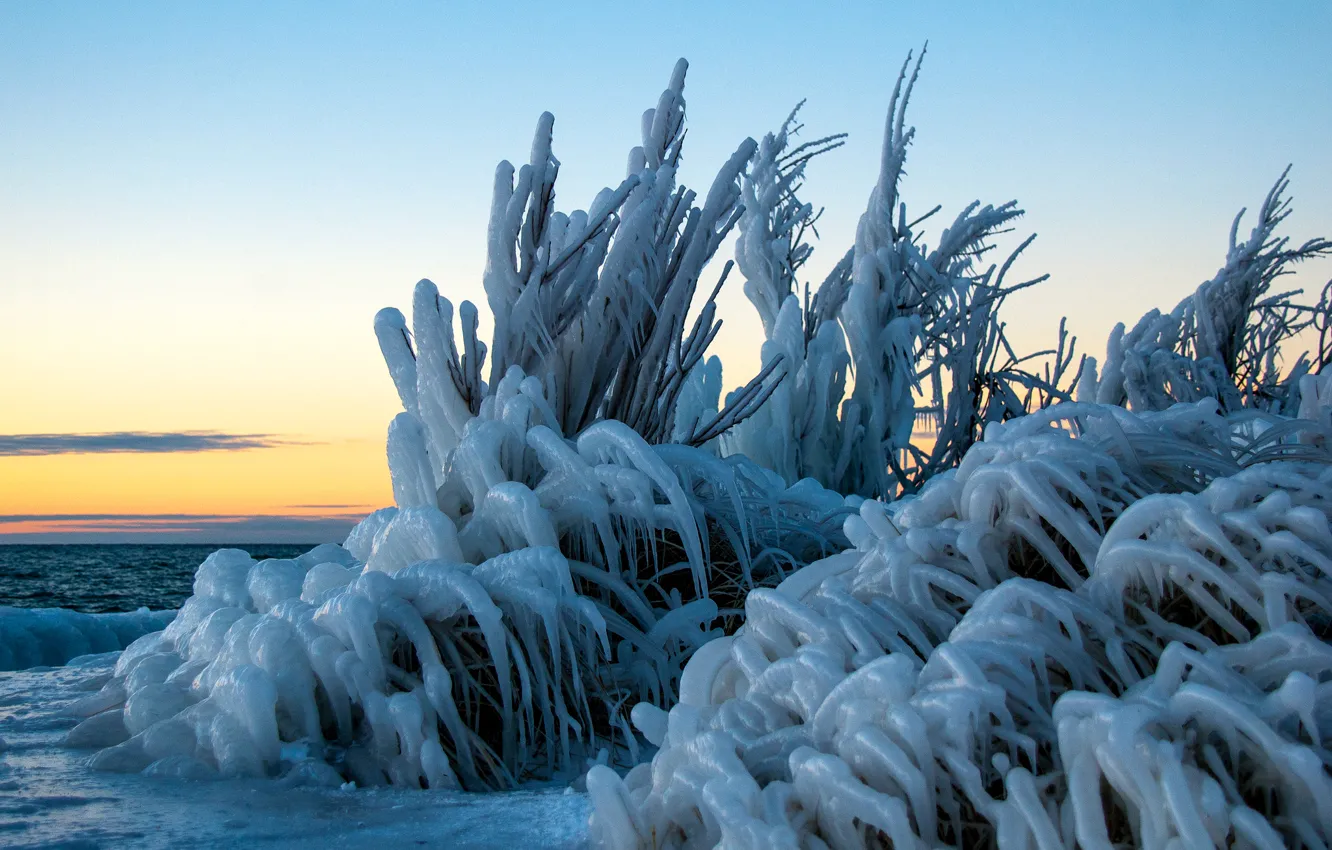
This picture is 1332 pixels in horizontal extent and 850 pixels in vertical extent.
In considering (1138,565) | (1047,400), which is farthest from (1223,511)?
(1047,400)

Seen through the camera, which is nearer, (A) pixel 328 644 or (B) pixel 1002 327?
(A) pixel 328 644

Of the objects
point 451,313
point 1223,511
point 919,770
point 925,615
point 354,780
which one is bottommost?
point 354,780

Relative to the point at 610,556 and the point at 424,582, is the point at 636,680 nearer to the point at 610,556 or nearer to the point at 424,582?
the point at 610,556

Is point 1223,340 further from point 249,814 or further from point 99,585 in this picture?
point 99,585

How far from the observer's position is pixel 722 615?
4074 mm

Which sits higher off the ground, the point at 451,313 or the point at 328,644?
the point at 451,313

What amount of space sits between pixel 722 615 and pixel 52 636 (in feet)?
15.5

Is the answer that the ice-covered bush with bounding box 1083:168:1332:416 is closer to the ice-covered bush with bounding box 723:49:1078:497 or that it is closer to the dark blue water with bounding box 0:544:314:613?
the ice-covered bush with bounding box 723:49:1078:497

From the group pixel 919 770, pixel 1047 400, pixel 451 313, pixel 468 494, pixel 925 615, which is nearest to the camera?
pixel 919 770

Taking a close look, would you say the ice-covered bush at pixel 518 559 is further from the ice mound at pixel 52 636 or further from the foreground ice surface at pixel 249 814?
the ice mound at pixel 52 636

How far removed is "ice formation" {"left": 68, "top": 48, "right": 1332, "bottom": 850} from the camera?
1.92m

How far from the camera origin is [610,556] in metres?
3.86

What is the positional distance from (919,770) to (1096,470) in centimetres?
106

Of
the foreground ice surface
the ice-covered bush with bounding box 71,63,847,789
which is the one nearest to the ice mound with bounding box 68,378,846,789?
the ice-covered bush with bounding box 71,63,847,789
